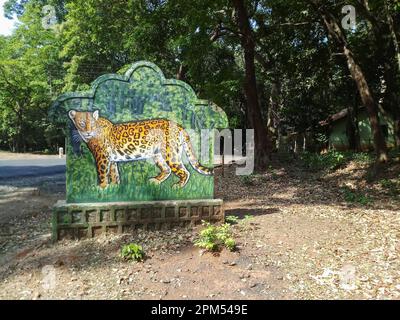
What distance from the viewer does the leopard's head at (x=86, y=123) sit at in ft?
20.1

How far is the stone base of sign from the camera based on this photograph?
5992mm

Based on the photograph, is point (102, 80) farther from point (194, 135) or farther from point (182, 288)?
point (182, 288)

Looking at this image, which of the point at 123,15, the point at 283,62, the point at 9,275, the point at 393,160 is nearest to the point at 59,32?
the point at 123,15

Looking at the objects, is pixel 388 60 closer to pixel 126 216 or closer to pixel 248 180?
pixel 248 180

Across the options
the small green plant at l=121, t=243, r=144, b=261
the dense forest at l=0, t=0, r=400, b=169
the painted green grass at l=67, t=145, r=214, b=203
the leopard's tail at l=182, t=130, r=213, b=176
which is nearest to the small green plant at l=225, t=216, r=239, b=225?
the painted green grass at l=67, t=145, r=214, b=203

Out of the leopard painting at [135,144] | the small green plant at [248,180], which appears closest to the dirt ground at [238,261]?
the leopard painting at [135,144]

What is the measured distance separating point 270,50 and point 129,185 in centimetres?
1488

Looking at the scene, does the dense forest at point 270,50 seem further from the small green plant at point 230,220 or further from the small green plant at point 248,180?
the small green plant at point 230,220

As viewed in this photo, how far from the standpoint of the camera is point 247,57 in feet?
48.1

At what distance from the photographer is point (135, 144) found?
6434 millimetres

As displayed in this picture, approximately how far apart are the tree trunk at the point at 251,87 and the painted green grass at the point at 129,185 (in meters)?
8.64

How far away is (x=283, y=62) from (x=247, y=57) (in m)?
5.06

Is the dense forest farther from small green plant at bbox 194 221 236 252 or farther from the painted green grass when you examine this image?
small green plant at bbox 194 221 236 252

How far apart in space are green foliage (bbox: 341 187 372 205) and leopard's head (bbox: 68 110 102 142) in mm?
6480
